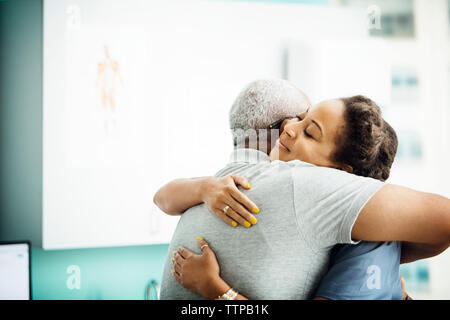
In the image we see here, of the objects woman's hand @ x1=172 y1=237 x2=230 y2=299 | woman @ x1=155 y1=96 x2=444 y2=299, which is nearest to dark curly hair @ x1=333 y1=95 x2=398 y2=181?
woman @ x1=155 y1=96 x2=444 y2=299

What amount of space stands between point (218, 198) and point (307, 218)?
0.54 feet

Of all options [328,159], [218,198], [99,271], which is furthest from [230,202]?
→ [99,271]

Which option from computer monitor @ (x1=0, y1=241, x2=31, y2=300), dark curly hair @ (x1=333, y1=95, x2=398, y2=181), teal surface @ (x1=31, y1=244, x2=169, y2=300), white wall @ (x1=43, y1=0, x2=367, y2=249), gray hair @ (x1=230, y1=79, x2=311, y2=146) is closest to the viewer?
dark curly hair @ (x1=333, y1=95, x2=398, y2=181)

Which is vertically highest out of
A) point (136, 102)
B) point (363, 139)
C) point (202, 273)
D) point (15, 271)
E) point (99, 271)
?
point (136, 102)

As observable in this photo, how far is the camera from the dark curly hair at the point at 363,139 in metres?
0.62

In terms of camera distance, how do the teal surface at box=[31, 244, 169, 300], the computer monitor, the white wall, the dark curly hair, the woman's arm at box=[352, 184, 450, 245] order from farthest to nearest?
the teal surface at box=[31, 244, 169, 300] → the white wall → the computer monitor → the dark curly hair → the woman's arm at box=[352, 184, 450, 245]

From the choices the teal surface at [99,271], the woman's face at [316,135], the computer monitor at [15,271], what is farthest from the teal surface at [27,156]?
the woman's face at [316,135]

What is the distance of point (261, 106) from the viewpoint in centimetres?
73

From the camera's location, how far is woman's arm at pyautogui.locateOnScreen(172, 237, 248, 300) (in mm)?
584

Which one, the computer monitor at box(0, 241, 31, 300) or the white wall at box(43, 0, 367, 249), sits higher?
the white wall at box(43, 0, 367, 249)

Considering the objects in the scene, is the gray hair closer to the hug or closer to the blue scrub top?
the hug

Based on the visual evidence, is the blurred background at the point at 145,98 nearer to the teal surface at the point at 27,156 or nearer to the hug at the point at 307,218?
the teal surface at the point at 27,156

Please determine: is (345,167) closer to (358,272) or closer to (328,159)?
(328,159)
